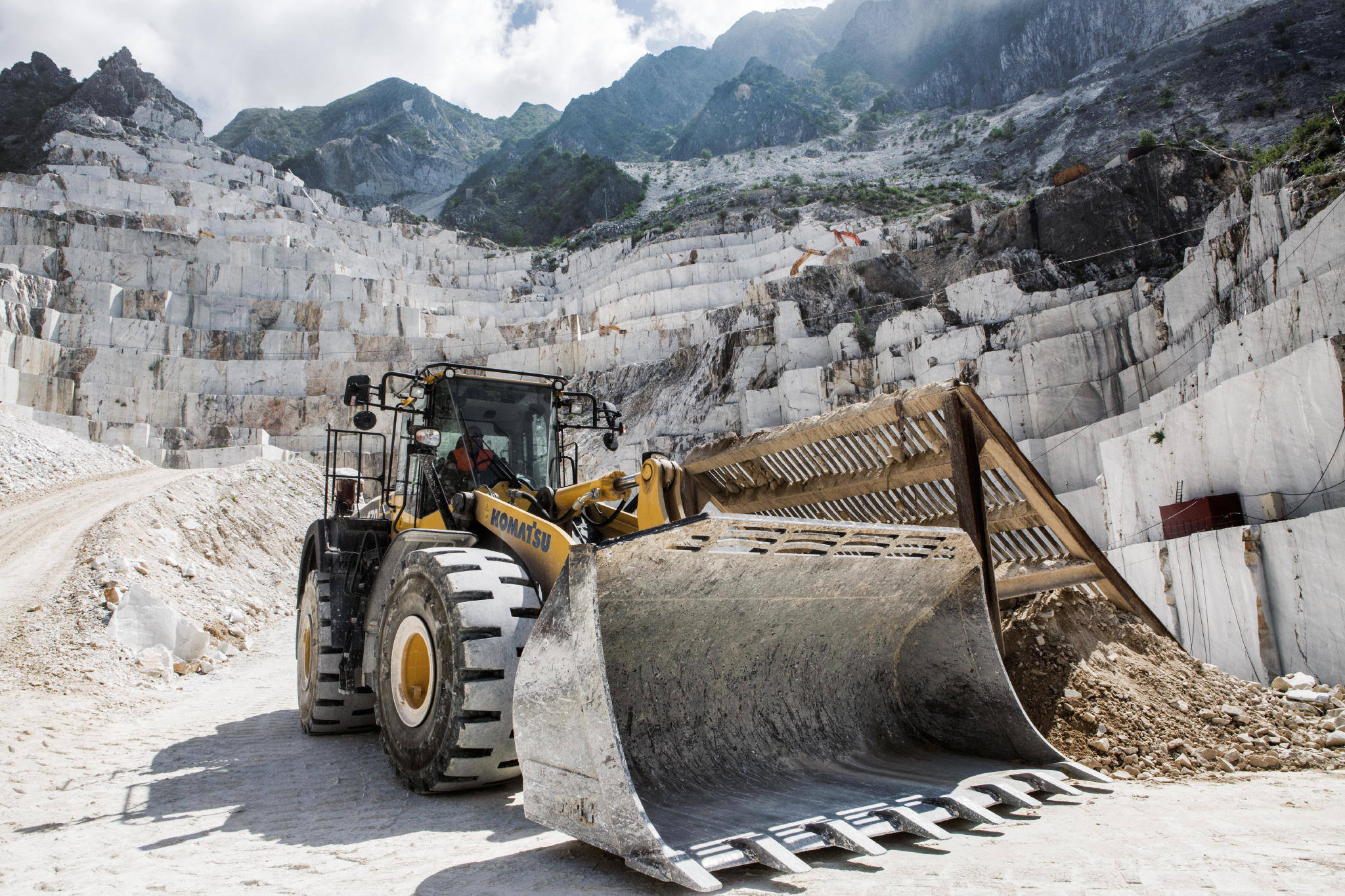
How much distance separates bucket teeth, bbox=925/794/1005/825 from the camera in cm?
318

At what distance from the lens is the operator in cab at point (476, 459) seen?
215 inches

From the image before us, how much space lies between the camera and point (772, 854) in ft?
8.92

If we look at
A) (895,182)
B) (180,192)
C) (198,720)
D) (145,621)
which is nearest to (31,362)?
(180,192)

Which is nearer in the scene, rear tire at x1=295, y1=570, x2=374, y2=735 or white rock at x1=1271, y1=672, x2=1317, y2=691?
rear tire at x1=295, y1=570, x2=374, y2=735

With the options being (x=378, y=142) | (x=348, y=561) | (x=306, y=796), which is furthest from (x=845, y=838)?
(x=378, y=142)

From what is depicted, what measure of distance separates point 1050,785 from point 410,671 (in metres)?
3.24

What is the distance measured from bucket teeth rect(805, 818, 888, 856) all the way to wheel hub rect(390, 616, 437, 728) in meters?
2.15

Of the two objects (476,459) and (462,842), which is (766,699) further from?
(476,459)

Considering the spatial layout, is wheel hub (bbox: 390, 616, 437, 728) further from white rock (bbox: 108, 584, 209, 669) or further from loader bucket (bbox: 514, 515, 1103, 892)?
white rock (bbox: 108, 584, 209, 669)

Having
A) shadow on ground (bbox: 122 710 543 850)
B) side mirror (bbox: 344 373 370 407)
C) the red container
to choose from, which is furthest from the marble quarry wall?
side mirror (bbox: 344 373 370 407)

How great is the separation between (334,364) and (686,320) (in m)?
18.2

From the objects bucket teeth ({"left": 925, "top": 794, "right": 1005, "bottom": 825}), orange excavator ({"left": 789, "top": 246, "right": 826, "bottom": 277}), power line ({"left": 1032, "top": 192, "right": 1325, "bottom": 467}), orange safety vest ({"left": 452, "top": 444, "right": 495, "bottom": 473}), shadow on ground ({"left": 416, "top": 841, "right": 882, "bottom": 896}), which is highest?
orange excavator ({"left": 789, "top": 246, "right": 826, "bottom": 277})

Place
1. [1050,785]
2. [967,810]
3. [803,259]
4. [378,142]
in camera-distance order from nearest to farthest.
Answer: [967,810]
[1050,785]
[803,259]
[378,142]

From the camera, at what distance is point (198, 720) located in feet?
23.7
